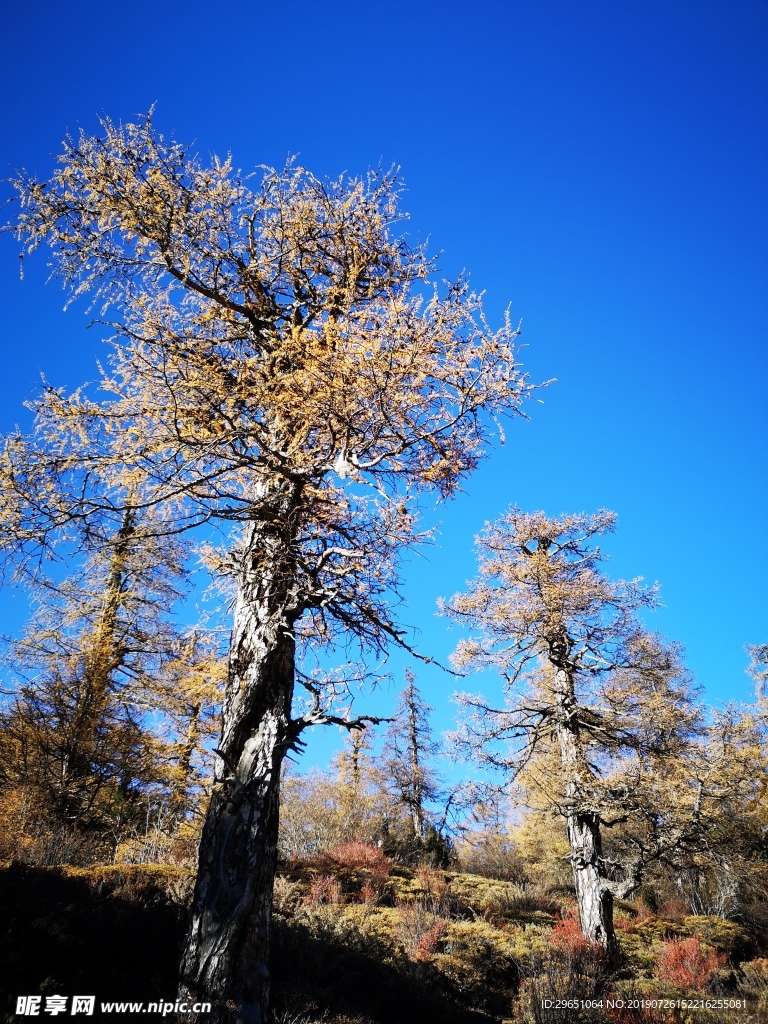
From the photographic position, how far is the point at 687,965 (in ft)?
34.4

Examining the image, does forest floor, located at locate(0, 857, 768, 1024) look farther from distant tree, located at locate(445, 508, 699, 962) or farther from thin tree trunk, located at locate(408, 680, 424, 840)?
thin tree trunk, located at locate(408, 680, 424, 840)

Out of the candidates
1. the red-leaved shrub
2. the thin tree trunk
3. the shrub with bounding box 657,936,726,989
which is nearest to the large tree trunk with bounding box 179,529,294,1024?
the shrub with bounding box 657,936,726,989

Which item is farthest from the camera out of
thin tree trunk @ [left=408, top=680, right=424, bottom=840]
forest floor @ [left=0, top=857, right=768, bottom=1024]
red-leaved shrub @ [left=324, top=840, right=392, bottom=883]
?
thin tree trunk @ [left=408, top=680, right=424, bottom=840]

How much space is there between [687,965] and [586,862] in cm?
319

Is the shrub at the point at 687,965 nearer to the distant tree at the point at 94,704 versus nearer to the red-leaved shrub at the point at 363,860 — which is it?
the red-leaved shrub at the point at 363,860

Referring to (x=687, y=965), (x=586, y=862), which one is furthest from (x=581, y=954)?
(x=687, y=965)

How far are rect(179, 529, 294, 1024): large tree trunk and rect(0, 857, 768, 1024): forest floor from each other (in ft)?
2.64

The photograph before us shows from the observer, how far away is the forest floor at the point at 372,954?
505cm

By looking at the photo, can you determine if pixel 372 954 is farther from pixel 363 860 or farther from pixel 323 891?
pixel 363 860

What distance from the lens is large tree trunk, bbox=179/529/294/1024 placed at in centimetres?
376

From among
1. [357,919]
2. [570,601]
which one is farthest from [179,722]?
[570,601]

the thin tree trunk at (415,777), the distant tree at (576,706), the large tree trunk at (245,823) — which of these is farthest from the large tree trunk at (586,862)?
the thin tree trunk at (415,777)

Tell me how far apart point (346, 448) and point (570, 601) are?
7.75 meters

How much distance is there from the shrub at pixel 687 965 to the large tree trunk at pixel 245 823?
32.2 feet
